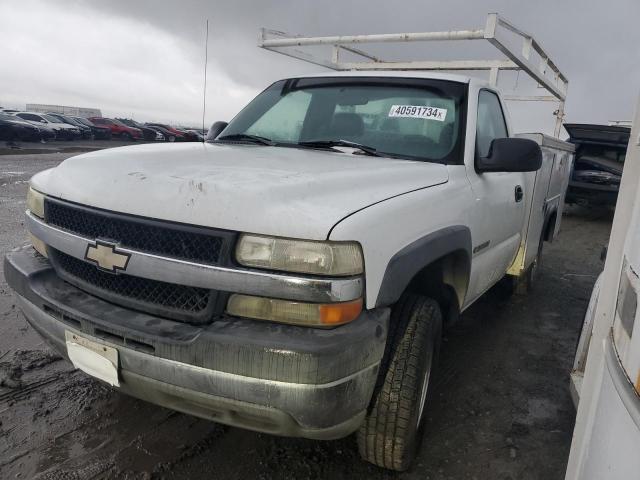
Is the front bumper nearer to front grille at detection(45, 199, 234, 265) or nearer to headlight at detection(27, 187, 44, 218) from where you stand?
front grille at detection(45, 199, 234, 265)

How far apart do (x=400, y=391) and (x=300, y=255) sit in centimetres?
78

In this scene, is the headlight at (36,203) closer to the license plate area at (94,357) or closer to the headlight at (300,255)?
the license plate area at (94,357)

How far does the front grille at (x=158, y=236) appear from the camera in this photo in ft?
5.71

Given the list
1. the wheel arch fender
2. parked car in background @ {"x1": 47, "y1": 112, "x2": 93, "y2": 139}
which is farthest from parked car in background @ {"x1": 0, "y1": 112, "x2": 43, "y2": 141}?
the wheel arch fender

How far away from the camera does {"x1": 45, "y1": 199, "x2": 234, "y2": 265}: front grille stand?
5.71 ft

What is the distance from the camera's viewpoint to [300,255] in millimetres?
1668

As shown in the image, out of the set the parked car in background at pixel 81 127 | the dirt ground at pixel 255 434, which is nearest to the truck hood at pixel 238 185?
the dirt ground at pixel 255 434

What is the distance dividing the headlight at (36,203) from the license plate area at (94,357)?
68 cm

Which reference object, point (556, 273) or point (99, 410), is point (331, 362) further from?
point (556, 273)

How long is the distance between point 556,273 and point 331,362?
17.2 ft

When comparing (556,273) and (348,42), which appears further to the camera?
(556,273)

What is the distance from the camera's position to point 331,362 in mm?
1631

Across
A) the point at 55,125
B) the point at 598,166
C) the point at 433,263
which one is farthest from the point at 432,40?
the point at 55,125

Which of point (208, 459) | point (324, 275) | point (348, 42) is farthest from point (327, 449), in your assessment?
point (348, 42)
